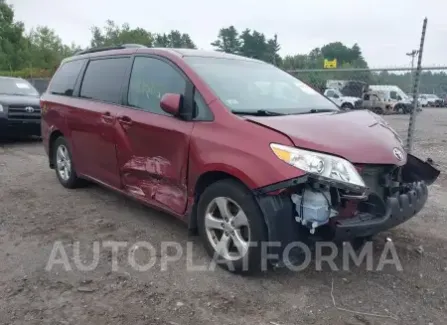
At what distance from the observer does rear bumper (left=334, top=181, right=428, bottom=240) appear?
122 inches

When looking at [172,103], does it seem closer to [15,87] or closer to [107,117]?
[107,117]

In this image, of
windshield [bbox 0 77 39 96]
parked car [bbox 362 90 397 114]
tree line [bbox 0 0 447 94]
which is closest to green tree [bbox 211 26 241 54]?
tree line [bbox 0 0 447 94]

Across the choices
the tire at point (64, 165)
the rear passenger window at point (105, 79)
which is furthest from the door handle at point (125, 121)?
the tire at point (64, 165)

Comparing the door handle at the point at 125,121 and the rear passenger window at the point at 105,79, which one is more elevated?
the rear passenger window at the point at 105,79

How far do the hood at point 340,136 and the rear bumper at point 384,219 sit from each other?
284mm

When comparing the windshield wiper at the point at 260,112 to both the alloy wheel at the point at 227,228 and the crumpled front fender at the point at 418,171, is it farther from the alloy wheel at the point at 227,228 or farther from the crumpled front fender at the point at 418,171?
the crumpled front fender at the point at 418,171

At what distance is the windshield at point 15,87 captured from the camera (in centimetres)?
1056

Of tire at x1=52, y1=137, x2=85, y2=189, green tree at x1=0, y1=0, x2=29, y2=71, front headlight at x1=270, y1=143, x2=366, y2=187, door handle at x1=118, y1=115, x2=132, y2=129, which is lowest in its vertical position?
tire at x1=52, y1=137, x2=85, y2=189

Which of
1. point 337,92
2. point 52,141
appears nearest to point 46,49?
point 337,92

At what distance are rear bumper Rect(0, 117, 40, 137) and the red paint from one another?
5.30 m

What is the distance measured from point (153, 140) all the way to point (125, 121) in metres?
0.52

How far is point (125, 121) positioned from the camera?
438cm
